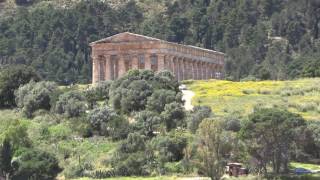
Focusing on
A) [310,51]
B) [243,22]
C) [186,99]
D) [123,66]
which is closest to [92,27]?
[243,22]

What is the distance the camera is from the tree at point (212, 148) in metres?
73.7

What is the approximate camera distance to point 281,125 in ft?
250

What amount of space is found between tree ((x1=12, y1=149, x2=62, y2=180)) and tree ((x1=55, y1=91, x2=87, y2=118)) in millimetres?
14955

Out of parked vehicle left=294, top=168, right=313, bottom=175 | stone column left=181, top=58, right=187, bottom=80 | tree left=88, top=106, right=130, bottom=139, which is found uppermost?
stone column left=181, top=58, right=187, bottom=80

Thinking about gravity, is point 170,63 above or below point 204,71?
above

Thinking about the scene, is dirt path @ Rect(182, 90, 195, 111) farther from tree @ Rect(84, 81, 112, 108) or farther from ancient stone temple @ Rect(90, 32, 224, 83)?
ancient stone temple @ Rect(90, 32, 224, 83)

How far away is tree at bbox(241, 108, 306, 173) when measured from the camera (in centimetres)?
7556

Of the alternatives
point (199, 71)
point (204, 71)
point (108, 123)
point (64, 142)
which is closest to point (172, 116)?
point (108, 123)

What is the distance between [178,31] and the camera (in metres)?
186

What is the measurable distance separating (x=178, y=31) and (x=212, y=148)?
11215 centimetres

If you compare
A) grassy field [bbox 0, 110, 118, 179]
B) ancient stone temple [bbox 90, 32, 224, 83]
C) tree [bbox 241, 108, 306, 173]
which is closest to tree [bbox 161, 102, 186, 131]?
grassy field [bbox 0, 110, 118, 179]

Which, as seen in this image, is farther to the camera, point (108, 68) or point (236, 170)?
point (108, 68)

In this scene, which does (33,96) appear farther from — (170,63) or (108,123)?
(170,63)

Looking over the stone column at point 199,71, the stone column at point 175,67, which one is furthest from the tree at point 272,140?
the stone column at point 199,71
